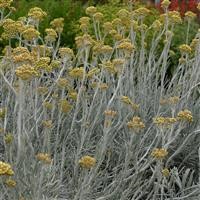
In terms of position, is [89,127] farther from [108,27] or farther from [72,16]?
[72,16]

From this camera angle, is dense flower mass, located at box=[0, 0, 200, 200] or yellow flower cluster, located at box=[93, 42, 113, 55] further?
yellow flower cluster, located at box=[93, 42, 113, 55]

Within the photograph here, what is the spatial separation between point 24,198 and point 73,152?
0.64 m

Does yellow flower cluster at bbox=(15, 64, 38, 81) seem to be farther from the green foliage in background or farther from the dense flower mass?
the green foliage in background

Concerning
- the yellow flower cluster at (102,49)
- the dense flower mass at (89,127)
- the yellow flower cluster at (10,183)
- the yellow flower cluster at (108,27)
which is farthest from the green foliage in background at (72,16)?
the yellow flower cluster at (10,183)

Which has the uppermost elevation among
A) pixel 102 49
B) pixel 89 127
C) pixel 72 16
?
pixel 102 49

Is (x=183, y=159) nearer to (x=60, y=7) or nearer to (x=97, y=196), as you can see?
(x=97, y=196)

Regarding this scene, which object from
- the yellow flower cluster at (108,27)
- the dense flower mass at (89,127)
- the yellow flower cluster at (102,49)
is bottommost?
the dense flower mass at (89,127)

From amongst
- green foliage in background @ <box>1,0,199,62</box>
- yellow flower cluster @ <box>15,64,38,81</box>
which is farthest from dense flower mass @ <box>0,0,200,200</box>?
green foliage in background @ <box>1,0,199,62</box>

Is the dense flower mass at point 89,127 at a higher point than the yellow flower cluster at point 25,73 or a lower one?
lower

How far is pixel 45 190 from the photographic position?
2232 millimetres

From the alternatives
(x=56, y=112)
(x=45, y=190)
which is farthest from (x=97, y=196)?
(x=56, y=112)

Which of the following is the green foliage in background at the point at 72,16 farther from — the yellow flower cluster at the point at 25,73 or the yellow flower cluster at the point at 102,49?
the yellow flower cluster at the point at 25,73

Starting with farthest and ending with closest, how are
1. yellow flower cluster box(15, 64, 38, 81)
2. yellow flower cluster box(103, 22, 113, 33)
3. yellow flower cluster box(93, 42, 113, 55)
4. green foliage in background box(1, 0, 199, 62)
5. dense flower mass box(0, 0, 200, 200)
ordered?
green foliage in background box(1, 0, 199, 62), yellow flower cluster box(103, 22, 113, 33), yellow flower cluster box(93, 42, 113, 55), dense flower mass box(0, 0, 200, 200), yellow flower cluster box(15, 64, 38, 81)

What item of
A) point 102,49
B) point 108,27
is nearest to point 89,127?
point 102,49
